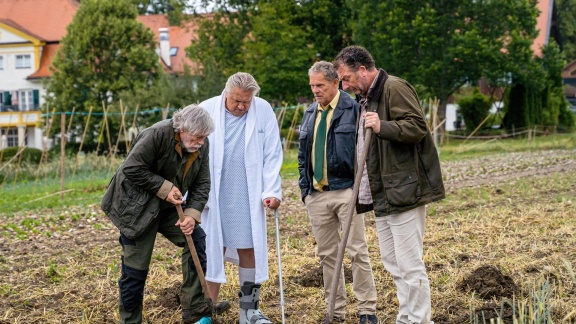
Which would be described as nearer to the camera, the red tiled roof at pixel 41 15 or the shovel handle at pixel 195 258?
the shovel handle at pixel 195 258

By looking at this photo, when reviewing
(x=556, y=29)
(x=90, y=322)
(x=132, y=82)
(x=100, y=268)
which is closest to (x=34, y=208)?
(x=100, y=268)

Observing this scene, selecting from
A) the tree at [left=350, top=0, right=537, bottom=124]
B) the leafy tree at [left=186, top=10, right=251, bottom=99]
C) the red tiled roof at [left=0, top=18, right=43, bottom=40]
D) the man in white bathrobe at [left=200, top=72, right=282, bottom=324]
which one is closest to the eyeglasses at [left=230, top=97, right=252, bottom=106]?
the man in white bathrobe at [left=200, top=72, right=282, bottom=324]

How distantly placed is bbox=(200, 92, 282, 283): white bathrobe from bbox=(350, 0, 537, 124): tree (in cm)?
3062

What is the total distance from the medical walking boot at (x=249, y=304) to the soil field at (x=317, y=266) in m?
0.26

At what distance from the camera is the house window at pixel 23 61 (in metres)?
54.6

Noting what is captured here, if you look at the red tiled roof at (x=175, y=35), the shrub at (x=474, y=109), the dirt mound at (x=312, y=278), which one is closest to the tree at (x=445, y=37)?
the shrub at (x=474, y=109)

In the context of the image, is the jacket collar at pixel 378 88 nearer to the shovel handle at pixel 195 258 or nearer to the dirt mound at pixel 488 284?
the shovel handle at pixel 195 258

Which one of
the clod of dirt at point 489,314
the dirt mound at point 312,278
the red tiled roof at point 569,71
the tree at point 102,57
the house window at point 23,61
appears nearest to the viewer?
the clod of dirt at point 489,314

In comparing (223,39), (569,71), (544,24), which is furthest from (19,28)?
(569,71)

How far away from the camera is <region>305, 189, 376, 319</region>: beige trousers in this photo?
6.12 metres

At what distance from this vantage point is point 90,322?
634 cm

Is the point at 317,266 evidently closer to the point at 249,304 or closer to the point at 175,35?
the point at 249,304

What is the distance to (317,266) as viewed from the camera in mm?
8125

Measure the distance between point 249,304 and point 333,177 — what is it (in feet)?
3.74
